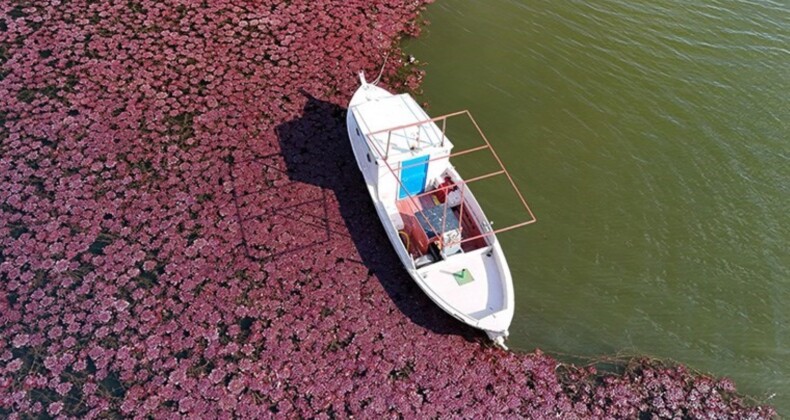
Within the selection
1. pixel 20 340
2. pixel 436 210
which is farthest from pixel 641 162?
pixel 20 340

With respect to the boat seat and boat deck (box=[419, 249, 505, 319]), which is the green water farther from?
the boat seat

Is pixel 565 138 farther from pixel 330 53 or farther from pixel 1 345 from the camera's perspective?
pixel 1 345

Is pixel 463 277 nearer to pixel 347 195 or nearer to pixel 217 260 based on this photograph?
pixel 347 195

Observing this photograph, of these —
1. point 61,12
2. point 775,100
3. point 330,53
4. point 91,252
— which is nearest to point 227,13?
point 330,53

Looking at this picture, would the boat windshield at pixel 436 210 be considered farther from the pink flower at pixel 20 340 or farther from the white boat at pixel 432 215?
the pink flower at pixel 20 340

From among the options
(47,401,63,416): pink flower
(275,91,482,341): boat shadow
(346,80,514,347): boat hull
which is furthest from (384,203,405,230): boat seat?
(47,401,63,416): pink flower

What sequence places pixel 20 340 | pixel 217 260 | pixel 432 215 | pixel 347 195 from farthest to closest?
pixel 347 195 → pixel 217 260 → pixel 432 215 → pixel 20 340

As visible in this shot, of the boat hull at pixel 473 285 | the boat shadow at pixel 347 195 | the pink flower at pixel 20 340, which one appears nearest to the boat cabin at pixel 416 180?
the boat hull at pixel 473 285
